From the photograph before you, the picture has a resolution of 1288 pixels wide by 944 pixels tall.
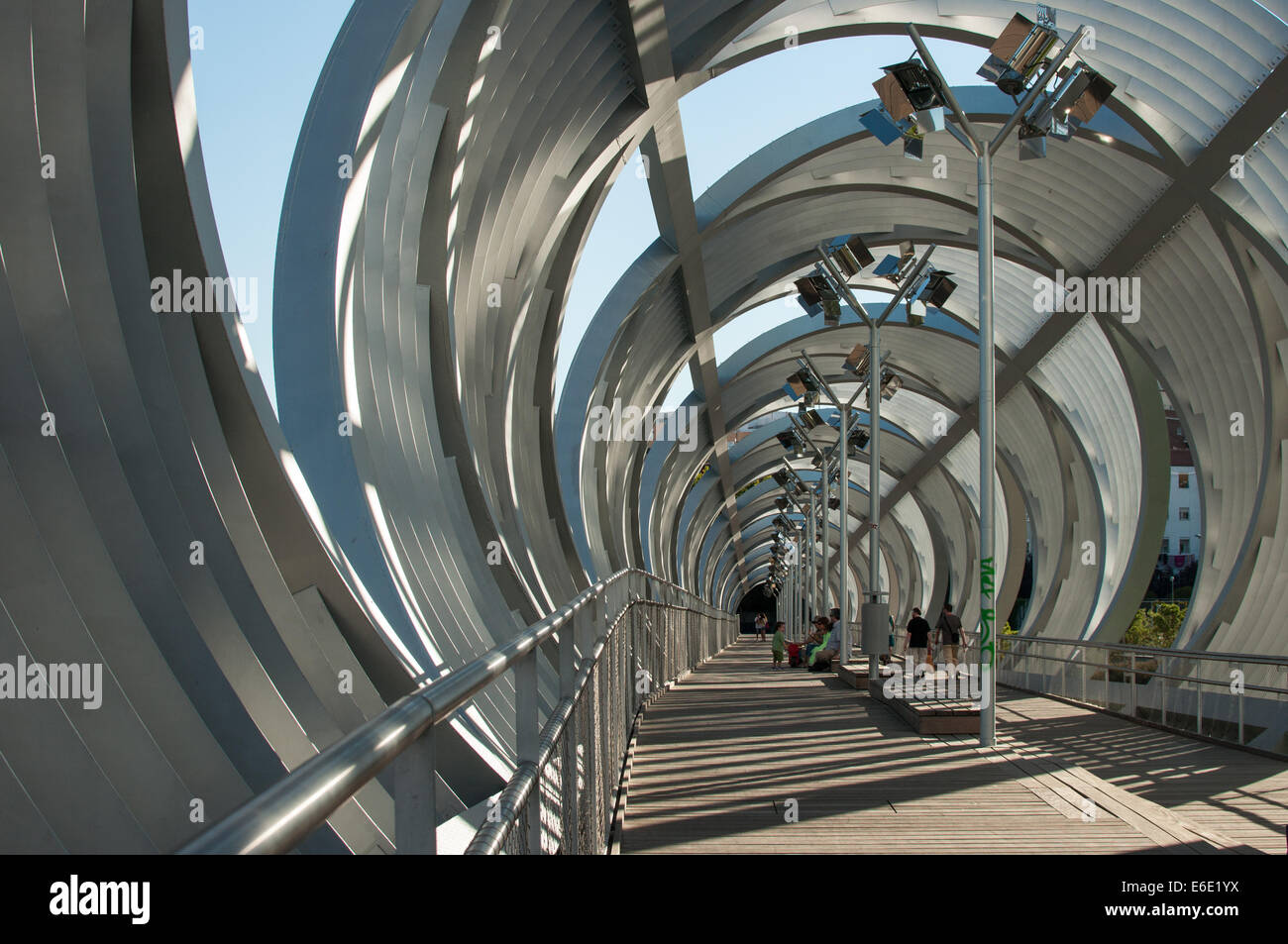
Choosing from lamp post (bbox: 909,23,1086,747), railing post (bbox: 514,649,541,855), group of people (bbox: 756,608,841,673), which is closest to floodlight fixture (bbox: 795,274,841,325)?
group of people (bbox: 756,608,841,673)

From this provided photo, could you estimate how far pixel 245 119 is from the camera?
7.14m

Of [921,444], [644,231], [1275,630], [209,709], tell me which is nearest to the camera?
[209,709]

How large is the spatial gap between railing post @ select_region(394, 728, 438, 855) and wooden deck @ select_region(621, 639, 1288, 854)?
4.84m

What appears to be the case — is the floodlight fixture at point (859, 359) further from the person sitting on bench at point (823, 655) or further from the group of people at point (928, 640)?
the person sitting on bench at point (823, 655)

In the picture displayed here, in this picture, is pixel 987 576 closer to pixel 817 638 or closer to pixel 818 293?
pixel 818 293

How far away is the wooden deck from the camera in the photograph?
22.9 ft

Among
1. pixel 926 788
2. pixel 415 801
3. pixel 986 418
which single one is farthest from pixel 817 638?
pixel 415 801

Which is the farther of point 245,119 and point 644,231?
point 644,231

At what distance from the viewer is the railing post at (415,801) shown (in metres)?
1.96
